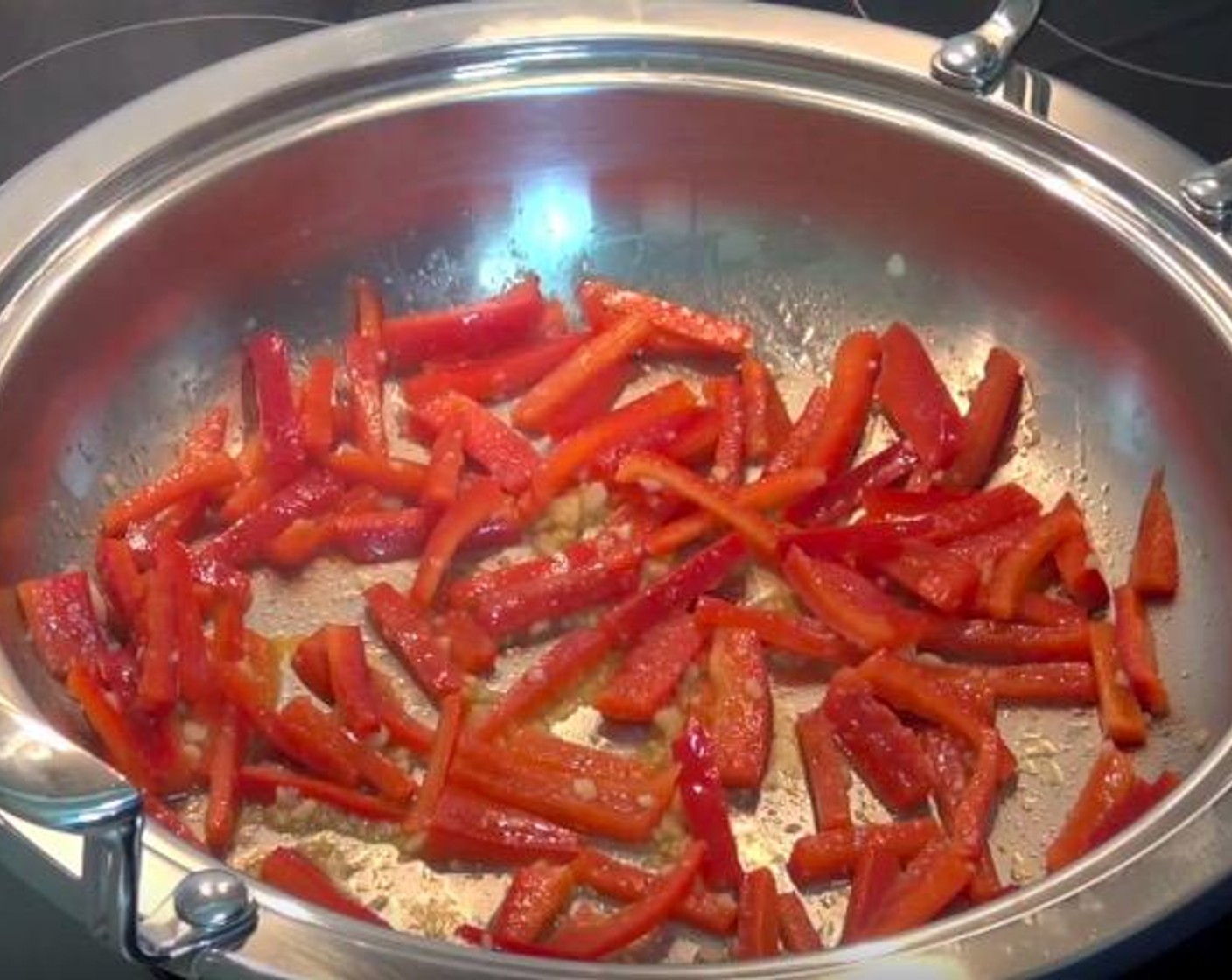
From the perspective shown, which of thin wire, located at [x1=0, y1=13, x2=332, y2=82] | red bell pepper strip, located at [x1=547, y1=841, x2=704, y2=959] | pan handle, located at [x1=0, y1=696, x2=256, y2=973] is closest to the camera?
pan handle, located at [x1=0, y1=696, x2=256, y2=973]

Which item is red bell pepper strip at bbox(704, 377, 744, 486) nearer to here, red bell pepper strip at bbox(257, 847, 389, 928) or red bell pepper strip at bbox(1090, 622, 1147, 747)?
red bell pepper strip at bbox(1090, 622, 1147, 747)

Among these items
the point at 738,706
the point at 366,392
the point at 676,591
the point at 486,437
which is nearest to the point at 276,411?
the point at 366,392

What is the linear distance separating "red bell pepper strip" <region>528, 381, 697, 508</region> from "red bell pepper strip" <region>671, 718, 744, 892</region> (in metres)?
0.31

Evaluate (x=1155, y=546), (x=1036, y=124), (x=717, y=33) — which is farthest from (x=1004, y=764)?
(x=717, y=33)

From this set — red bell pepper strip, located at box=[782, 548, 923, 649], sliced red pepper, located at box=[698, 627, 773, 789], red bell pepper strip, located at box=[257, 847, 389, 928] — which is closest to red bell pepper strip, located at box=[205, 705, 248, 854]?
red bell pepper strip, located at box=[257, 847, 389, 928]

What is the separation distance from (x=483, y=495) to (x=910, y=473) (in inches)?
15.3

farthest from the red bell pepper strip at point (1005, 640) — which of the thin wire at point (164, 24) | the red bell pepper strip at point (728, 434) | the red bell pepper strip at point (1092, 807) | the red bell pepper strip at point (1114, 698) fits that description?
the thin wire at point (164, 24)

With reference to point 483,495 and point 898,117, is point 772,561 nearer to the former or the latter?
point 483,495

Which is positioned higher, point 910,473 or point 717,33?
point 717,33

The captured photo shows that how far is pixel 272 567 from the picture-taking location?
5.34 ft

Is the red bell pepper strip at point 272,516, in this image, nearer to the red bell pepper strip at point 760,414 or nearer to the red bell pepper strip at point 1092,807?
the red bell pepper strip at point 760,414

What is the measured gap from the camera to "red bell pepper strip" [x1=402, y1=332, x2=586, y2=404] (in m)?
1.75

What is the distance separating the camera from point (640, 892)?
135 cm

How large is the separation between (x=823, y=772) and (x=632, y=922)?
0.23 metres
